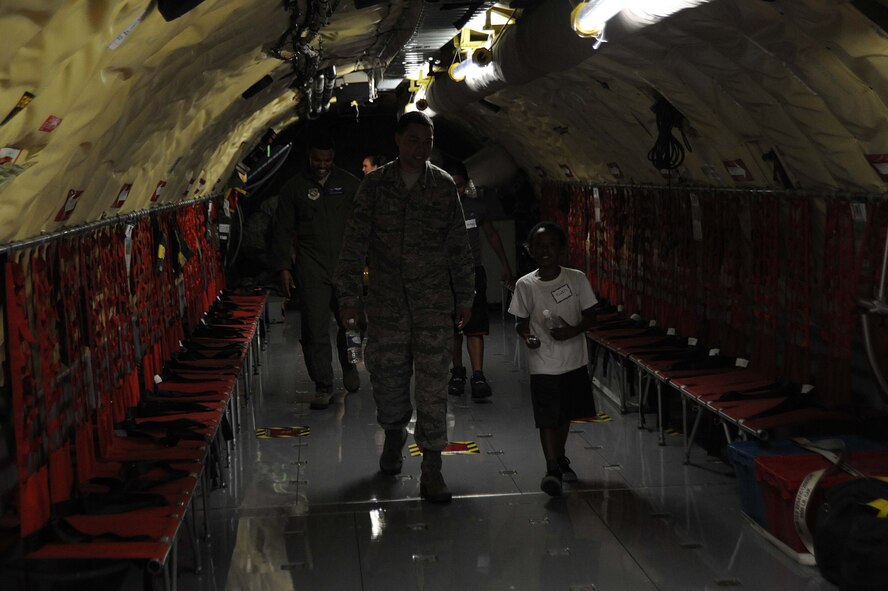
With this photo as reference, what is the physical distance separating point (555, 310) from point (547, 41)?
4.91 ft

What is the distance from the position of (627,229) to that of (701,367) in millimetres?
3169

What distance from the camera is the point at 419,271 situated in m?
6.21

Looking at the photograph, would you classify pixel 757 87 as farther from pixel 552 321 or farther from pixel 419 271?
pixel 419 271

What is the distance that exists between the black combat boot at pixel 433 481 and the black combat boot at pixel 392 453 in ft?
1.60

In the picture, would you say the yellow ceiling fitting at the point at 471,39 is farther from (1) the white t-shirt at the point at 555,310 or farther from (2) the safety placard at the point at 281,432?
(2) the safety placard at the point at 281,432

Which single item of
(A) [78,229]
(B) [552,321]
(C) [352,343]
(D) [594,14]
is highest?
(D) [594,14]

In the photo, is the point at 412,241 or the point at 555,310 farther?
the point at 555,310

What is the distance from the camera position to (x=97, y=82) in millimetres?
3906

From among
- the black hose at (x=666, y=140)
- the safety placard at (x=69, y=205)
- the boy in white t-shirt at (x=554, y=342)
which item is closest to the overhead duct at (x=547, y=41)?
the boy in white t-shirt at (x=554, y=342)

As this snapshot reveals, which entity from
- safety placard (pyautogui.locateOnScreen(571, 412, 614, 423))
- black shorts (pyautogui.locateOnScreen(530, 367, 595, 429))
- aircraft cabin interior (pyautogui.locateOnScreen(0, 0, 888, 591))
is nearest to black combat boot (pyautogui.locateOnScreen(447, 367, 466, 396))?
aircraft cabin interior (pyautogui.locateOnScreen(0, 0, 888, 591))

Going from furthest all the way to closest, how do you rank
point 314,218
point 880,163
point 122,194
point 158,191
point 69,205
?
point 314,218, point 158,191, point 122,194, point 880,163, point 69,205

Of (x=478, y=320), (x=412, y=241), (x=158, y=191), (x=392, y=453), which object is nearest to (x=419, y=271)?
(x=412, y=241)

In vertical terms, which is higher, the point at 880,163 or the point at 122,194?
the point at 122,194

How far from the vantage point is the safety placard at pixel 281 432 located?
26.1ft
